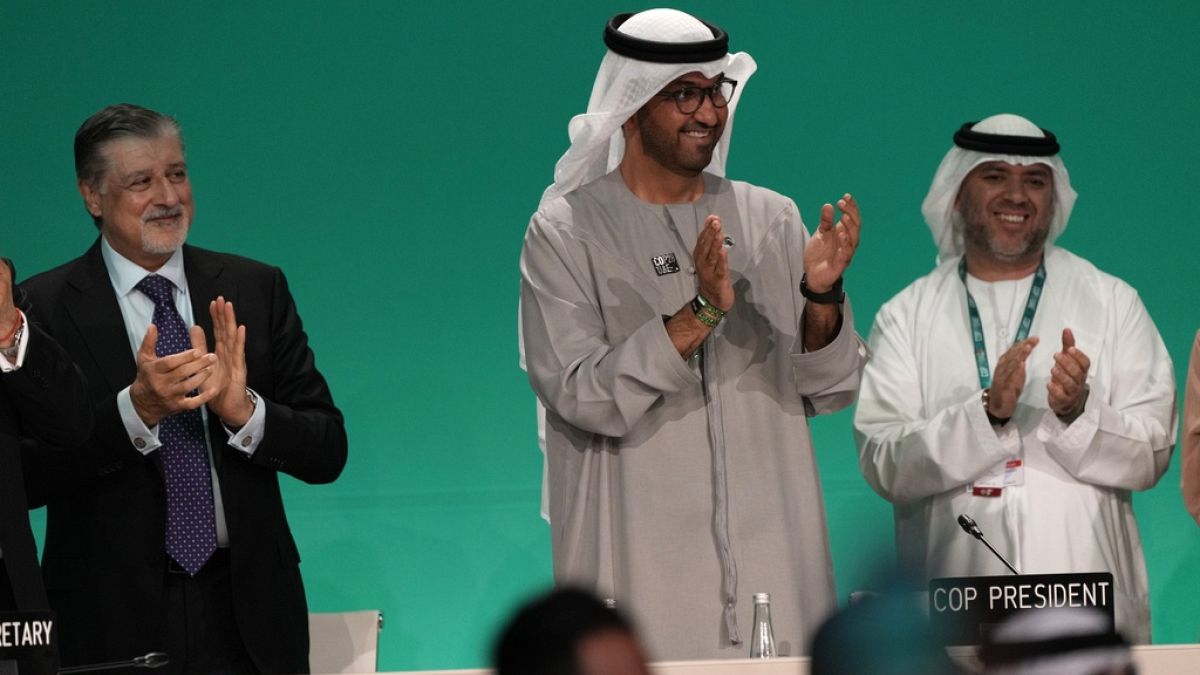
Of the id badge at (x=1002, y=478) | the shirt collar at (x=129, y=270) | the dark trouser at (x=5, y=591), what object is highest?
the shirt collar at (x=129, y=270)

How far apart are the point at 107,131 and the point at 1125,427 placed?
232 centimetres

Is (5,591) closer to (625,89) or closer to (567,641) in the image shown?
(625,89)

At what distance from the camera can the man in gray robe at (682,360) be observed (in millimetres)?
3834

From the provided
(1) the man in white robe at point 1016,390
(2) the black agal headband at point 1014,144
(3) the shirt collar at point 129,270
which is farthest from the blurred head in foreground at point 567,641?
(2) the black agal headband at point 1014,144

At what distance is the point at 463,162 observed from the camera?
562cm

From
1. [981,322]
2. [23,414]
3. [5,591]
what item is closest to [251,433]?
[23,414]

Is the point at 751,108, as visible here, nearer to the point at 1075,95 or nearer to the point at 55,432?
the point at 1075,95

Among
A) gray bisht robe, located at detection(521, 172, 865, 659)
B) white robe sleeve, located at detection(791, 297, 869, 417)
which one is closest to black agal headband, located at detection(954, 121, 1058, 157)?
gray bisht robe, located at detection(521, 172, 865, 659)

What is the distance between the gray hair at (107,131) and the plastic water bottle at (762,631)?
65.1 inches

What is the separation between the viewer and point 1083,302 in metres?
4.65

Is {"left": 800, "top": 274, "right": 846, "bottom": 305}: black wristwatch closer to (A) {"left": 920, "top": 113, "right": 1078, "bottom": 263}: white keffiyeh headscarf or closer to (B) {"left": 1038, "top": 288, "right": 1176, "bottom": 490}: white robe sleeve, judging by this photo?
(B) {"left": 1038, "top": 288, "right": 1176, "bottom": 490}: white robe sleeve

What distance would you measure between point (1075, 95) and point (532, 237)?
219cm

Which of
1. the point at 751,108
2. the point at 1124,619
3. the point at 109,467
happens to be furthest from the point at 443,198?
the point at 1124,619

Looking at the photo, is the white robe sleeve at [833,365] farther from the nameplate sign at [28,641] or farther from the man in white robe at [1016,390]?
the nameplate sign at [28,641]
